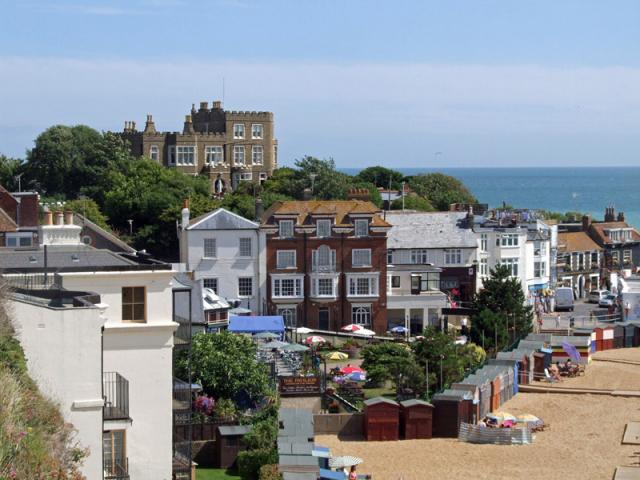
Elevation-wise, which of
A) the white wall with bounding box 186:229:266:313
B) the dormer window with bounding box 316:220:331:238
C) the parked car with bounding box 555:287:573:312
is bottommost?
the parked car with bounding box 555:287:573:312

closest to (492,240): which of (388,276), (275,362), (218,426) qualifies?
(388,276)

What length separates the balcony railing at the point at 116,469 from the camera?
2188 cm

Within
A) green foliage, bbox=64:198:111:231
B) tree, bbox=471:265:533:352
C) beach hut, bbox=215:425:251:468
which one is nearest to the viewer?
beach hut, bbox=215:425:251:468

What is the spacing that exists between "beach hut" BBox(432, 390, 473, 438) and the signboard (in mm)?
4314

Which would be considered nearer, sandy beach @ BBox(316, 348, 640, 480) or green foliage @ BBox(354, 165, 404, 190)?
sandy beach @ BBox(316, 348, 640, 480)

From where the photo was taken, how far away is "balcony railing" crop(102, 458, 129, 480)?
2188 centimetres

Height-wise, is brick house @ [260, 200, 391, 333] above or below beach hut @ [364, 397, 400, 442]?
above

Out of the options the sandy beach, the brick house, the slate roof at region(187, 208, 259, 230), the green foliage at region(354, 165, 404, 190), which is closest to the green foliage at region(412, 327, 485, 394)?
the sandy beach

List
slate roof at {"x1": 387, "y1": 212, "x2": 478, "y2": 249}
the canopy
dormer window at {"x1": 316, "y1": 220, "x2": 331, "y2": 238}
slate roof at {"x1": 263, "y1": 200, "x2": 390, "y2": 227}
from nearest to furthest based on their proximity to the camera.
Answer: the canopy, dormer window at {"x1": 316, "y1": 220, "x2": 331, "y2": 238}, slate roof at {"x1": 263, "y1": 200, "x2": 390, "y2": 227}, slate roof at {"x1": 387, "y1": 212, "x2": 478, "y2": 249}

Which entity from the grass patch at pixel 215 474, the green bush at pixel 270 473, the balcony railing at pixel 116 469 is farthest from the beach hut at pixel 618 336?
the balcony railing at pixel 116 469

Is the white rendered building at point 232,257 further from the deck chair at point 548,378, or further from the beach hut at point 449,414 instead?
the beach hut at point 449,414

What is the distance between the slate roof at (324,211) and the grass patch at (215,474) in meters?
31.3

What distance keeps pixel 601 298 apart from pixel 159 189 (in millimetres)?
28632

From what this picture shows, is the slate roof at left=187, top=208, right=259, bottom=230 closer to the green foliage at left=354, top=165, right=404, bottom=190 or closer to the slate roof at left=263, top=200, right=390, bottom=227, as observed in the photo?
the slate roof at left=263, top=200, right=390, bottom=227
